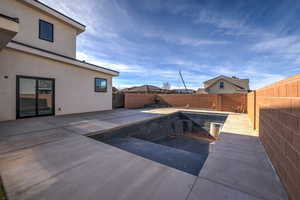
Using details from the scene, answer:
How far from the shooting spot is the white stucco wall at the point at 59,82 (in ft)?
18.3

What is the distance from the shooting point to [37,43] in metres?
7.27

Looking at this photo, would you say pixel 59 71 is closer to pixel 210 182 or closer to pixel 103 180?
pixel 103 180

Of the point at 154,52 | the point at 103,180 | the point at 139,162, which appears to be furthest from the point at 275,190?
the point at 154,52

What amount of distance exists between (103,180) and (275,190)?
93.6 inches

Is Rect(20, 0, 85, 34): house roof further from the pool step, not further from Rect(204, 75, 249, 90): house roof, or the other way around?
Rect(204, 75, 249, 90): house roof

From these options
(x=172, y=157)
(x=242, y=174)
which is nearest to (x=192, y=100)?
(x=172, y=157)

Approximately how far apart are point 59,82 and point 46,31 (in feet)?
11.0

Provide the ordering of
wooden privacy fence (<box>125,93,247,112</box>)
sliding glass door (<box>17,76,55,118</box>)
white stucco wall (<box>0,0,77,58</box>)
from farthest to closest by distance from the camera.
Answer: wooden privacy fence (<box>125,93,247,112</box>) → white stucco wall (<box>0,0,77,58</box>) → sliding glass door (<box>17,76,55,118</box>)

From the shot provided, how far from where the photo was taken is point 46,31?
25.3ft

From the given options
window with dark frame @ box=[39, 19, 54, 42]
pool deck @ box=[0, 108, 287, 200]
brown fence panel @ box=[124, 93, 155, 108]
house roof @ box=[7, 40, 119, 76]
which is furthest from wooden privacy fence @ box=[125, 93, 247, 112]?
pool deck @ box=[0, 108, 287, 200]

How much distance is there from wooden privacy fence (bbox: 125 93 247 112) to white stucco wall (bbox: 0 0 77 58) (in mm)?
6208

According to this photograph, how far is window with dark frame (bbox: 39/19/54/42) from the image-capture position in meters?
7.47

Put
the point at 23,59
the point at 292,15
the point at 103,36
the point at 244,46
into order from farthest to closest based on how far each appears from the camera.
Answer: the point at 244,46 → the point at 103,36 → the point at 23,59 → the point at 292,15

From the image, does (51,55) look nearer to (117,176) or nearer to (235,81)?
(117,176)
